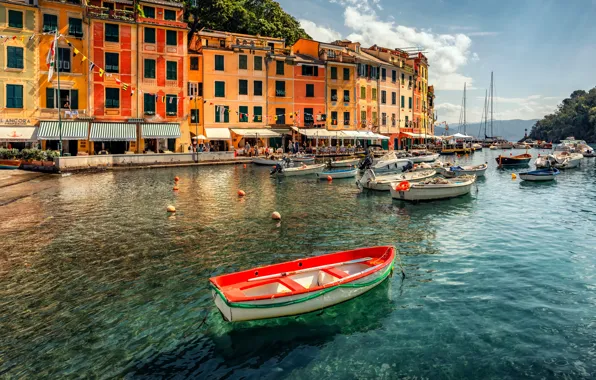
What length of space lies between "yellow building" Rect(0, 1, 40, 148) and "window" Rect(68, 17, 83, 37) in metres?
2.81

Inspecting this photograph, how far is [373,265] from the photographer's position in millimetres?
11305

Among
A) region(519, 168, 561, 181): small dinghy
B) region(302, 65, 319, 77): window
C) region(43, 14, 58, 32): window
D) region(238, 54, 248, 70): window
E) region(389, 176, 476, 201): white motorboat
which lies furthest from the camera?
region(302, 65, 319, 77): window


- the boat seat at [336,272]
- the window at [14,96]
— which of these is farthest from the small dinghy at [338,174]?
the window at [14,96]

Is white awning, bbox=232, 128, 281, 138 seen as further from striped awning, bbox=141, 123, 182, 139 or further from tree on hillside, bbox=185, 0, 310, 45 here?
tree on hillside, bbox=185, 0, 310, 45

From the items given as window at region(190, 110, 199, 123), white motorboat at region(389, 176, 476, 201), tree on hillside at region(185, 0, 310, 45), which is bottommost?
white motorboat at region(389, 176, 476, 201)

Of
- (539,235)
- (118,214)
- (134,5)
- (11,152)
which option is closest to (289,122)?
(134,5)

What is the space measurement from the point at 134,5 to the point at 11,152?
20.3 metres

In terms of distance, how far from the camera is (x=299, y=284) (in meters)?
10.1

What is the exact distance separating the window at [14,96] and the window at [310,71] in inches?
1302

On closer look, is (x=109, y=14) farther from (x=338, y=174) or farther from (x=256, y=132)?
(x=338, y=174)

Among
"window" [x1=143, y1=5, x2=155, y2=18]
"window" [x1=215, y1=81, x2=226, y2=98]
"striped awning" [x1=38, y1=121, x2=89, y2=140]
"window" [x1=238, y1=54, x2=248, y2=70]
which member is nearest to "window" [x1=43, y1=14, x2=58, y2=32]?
"window" [x1=143, y1=5, x2=155, y2=18]

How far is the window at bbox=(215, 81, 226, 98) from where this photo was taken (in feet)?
170

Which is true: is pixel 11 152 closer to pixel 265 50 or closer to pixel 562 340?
pixel 265 50

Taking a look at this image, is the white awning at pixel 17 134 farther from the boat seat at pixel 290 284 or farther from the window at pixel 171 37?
the boat seat at pixel 290 284
